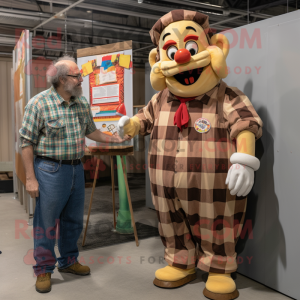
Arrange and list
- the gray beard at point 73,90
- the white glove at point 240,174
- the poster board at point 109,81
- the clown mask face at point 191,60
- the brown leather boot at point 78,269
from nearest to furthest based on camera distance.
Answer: the white glove at point 240,174
the clown mask face at point 191,60
the gray beard at point 73,90
the brown leather boot at point 78,269
the poster board at point 109,81

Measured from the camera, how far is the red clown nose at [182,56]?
6.24ft

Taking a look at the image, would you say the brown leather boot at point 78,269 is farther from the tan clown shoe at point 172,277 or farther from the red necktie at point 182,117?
the red necktie at point 182,117

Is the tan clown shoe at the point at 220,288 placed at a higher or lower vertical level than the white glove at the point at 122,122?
lower

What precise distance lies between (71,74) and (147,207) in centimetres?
264

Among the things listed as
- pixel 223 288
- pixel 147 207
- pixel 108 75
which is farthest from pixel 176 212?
pixel 147 207

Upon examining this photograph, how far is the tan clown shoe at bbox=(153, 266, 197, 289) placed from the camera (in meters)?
2.18

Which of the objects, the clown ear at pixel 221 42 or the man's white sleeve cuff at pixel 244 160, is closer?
the man's white sleeve cuff at pixel 244 160

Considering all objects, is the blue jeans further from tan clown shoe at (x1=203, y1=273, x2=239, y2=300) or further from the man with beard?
tan clown shoe at (x1=203, y1=273, x2=239, y2=300)

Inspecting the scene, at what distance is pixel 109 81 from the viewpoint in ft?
9.70

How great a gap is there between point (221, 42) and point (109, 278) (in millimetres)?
1671

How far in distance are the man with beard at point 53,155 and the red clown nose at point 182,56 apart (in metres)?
0.66

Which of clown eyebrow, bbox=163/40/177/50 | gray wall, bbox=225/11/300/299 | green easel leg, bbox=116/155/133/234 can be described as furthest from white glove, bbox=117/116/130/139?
green easel leg, bbox=116/155/133/234

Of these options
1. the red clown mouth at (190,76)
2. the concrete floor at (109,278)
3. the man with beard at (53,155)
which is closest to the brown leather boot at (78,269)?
the concrete floor at (109,278)

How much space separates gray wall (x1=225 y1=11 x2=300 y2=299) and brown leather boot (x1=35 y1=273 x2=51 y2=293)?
4.18ft
